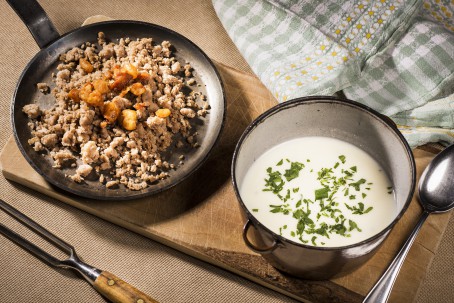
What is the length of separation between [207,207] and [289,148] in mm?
305

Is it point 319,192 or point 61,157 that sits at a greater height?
point 61,157

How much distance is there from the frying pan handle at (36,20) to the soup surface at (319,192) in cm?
91

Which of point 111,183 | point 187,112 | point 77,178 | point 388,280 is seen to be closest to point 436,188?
point 388,280

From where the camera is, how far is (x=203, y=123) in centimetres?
195

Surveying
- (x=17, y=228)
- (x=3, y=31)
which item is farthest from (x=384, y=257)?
(x=3, y=31)

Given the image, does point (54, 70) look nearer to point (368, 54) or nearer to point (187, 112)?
point (187, 112)

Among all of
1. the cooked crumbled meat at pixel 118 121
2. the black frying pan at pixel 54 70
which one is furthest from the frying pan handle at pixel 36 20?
the cooked crumbled meat at pixel 118 121

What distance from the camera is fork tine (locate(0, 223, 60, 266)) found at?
5.90ft

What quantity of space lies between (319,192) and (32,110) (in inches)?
37.7

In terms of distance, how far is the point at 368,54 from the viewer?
2.07 metres

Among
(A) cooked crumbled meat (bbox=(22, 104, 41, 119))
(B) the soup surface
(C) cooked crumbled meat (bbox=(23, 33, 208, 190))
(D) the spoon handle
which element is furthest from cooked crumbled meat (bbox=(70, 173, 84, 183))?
(D) the spoon handle

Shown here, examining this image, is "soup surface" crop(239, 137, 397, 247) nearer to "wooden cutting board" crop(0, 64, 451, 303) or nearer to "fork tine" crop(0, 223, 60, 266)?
"wooden cutting board" crop(0, 64, 451, 303)

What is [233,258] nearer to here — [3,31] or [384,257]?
[384,257]

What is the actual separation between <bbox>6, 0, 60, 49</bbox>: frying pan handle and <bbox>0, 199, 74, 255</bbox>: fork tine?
57 cm
